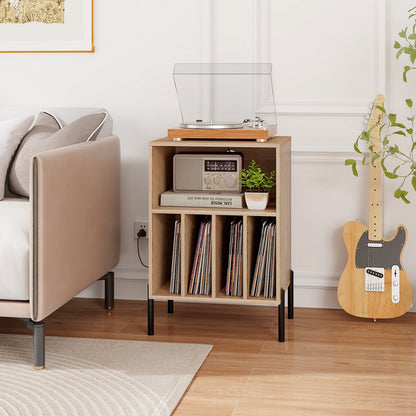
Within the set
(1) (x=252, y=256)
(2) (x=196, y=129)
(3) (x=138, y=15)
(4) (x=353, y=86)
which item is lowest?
(1) (x=252, y=256)

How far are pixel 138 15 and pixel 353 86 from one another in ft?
3.14

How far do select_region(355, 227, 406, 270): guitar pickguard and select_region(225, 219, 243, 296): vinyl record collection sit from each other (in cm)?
53

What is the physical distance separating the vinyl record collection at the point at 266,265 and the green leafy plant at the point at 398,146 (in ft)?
1.45

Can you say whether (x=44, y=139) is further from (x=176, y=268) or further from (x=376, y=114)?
(x=376, y=114)

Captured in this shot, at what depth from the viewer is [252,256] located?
266 centimetres

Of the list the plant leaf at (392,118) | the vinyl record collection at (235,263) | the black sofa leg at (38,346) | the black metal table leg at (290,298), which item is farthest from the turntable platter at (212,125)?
the black sofa leg at (38,346)

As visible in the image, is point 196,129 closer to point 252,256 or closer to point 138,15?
point 252,256

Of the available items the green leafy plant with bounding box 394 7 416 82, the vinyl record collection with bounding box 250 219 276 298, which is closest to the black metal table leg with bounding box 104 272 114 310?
the vinyl record collection with bounding box 250 219 276 298

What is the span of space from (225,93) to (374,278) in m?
0.95

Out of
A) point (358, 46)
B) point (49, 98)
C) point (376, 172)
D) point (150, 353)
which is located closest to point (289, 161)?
point (376, 172)

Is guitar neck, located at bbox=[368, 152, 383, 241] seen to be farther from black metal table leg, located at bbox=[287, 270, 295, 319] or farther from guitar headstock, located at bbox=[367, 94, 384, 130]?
black metal table leg, located at bbox=[287, 270, 295, 319]

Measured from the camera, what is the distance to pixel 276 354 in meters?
2.42

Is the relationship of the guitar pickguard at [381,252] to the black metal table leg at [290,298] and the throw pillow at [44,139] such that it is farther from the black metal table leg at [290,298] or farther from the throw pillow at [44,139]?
the throw pillow at [44,139]

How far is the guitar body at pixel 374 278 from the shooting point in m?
2.77
